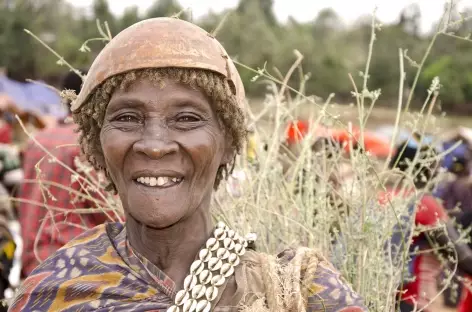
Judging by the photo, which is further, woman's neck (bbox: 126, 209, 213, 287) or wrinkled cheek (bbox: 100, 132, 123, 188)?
woman's neck (bbox: 126, 209, 213, 287)

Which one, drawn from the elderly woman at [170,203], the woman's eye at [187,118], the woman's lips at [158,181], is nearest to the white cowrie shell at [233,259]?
the elderly woman at [170,203]

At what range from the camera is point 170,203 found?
182 cm

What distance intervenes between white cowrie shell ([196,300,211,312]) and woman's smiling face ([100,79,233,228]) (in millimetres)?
211

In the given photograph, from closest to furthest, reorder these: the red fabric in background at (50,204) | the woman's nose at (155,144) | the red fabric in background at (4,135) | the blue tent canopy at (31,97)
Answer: the woman's nose at (155,144) < the red fabric in background at (50,204) < the red fabric in background at (4,135) < the blue tent canopy at (31,97)

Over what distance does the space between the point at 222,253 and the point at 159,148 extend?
349 mm

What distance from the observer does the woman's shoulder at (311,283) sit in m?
1.82

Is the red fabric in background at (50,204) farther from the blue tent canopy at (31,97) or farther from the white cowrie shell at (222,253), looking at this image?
the blue tent canopy at (31,97)

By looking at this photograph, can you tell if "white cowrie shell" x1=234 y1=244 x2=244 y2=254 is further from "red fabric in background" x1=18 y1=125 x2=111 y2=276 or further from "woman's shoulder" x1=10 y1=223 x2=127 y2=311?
"red fabric in background" x1=18 y1=125 x2=111 y2=276

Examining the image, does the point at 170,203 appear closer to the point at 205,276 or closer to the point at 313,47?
the point at 205,276

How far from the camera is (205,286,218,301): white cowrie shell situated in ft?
Result: 6.06

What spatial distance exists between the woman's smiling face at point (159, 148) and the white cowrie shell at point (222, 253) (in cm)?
13

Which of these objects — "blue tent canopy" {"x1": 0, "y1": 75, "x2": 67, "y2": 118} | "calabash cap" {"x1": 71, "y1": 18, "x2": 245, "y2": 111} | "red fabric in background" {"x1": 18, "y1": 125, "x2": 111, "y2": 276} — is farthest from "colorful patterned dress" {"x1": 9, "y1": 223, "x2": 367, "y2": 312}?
"blue tent canopy" {"x1": 0, "y1": 75, "x2": 67, "y2": 118}

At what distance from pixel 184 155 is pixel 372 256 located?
0.82 meters

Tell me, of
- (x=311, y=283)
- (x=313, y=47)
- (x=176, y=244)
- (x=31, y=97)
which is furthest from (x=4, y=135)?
(x=313, y=47)
